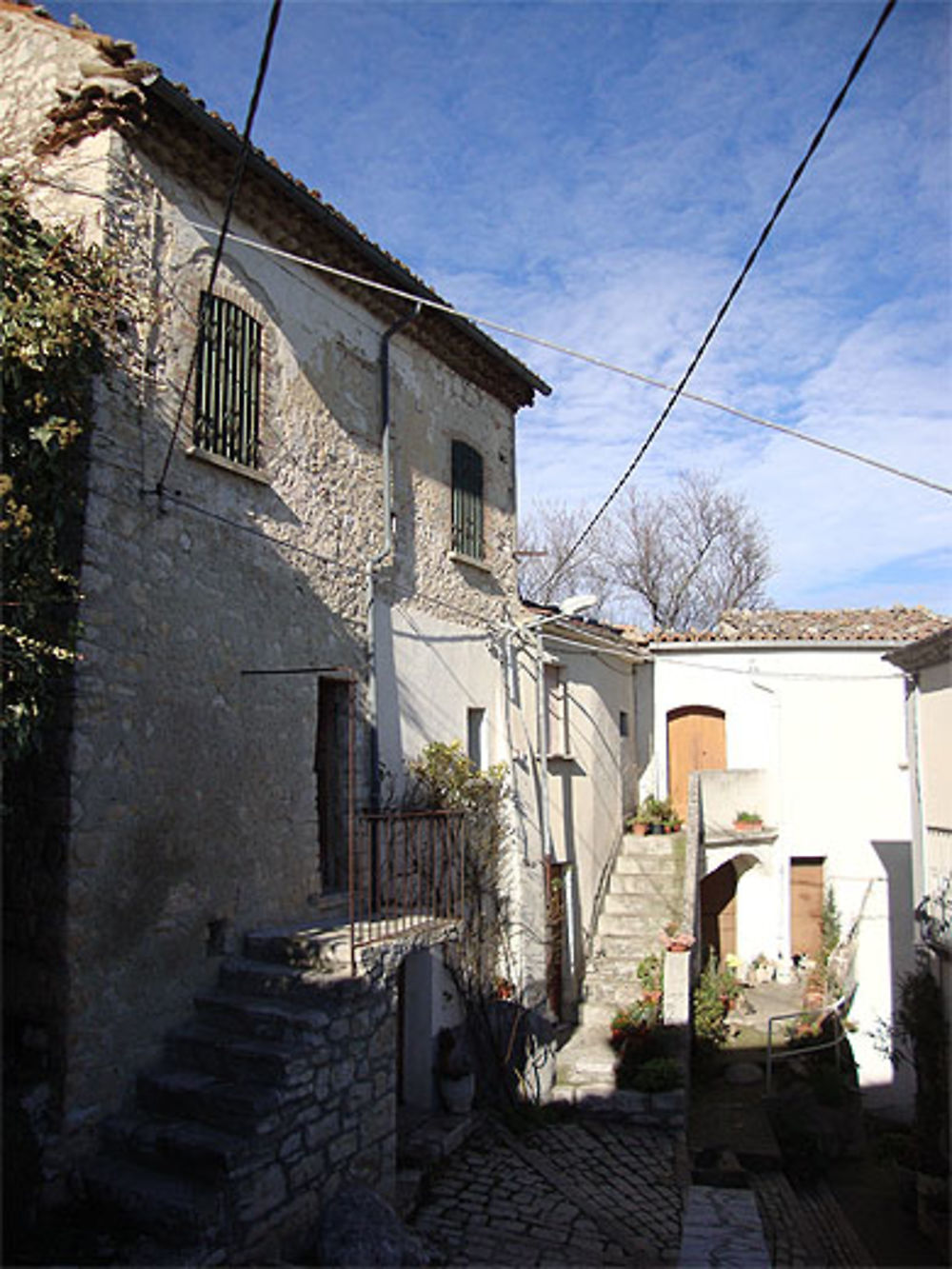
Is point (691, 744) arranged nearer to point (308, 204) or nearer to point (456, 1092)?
point (456, 1092)

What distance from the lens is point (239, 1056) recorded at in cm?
655

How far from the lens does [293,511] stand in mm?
8789

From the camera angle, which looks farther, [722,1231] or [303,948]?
[722,1231]

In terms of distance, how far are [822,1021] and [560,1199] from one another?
8.17 meters

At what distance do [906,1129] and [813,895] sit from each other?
15.8 feet

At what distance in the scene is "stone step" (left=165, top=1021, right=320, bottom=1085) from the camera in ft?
21.2

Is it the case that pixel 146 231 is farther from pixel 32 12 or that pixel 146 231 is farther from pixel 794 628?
pixel 794 628

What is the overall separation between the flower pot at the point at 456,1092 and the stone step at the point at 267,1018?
3.82 m

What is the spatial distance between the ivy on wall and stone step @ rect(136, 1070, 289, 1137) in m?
2.54

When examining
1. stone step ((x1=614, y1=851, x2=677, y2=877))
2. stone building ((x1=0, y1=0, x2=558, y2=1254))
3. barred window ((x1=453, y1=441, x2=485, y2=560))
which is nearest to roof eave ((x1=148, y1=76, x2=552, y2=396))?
stone building ((x1=0, y1=0, x2=558, y2=1254))

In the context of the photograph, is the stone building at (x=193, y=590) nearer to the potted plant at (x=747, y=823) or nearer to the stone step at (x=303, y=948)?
the stone step at (x=303, y=948)

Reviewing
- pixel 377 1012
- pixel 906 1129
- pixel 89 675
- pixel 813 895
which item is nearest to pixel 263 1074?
pixel 377 1012


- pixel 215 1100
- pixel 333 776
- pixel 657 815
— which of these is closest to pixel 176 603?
pixel 333 776

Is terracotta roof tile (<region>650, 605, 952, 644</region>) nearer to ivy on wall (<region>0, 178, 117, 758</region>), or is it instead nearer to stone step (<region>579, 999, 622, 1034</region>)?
stone step (<region>579, 999, 622, 1034</region>)
